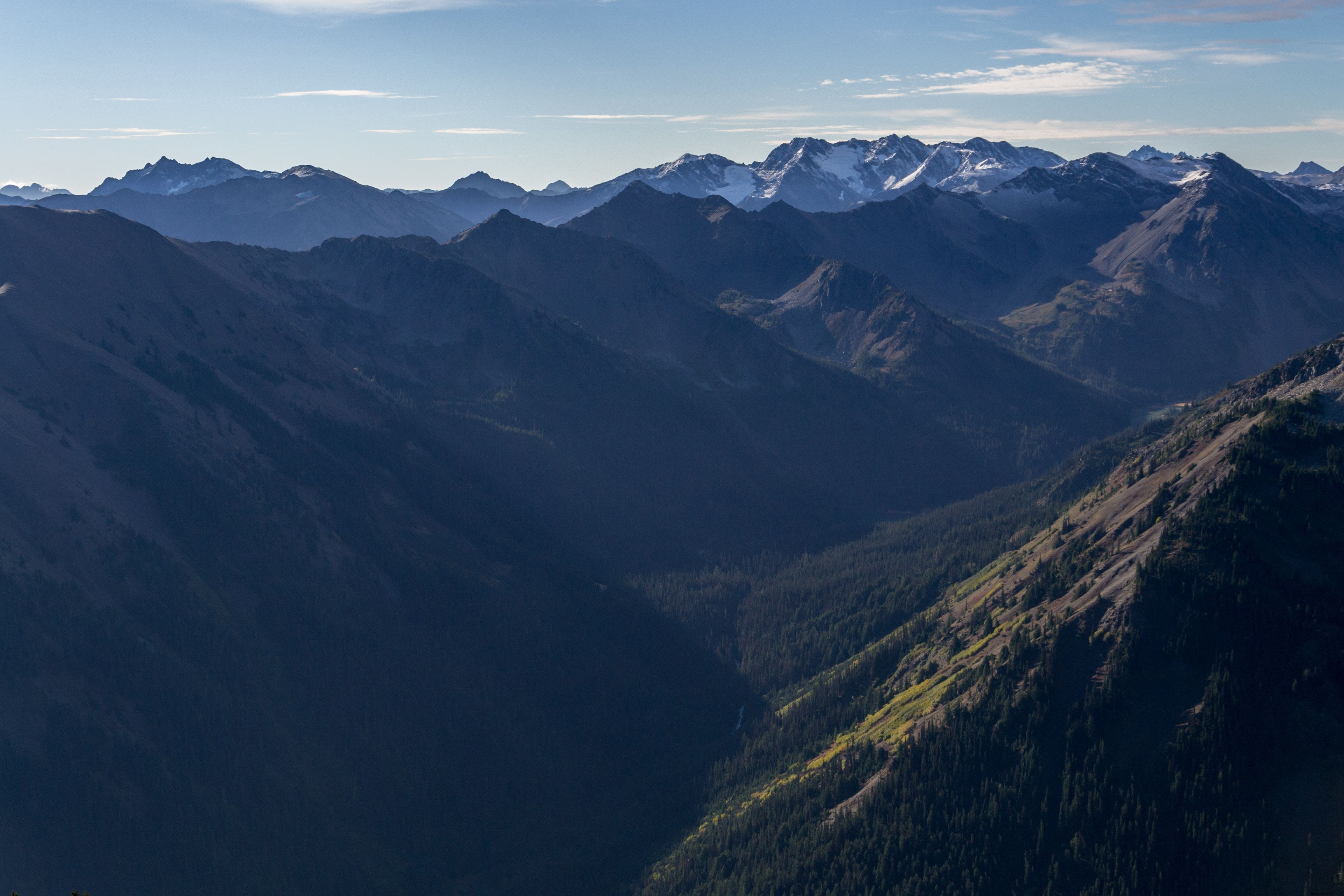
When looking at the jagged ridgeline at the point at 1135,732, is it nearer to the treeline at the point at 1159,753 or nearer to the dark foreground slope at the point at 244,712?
the treeline at the point at 1159,753

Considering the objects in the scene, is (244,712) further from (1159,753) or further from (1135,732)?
(1159,753)

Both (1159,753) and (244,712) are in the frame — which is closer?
(1159,753)

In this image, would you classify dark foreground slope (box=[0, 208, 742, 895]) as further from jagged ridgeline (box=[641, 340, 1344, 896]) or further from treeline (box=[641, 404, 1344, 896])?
treeline (box=[641, 404, 1344, 896])

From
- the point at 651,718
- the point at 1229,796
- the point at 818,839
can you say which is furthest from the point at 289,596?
the point at 1229,796

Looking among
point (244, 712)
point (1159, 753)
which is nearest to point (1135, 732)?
point (1159, 753)

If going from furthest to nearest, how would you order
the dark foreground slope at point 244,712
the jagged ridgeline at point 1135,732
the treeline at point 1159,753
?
the dark foreground slope at point 244,712 → the jagged ridgeline at point 1135,732 → the treeline at point 1159,753

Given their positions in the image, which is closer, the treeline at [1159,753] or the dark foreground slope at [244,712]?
the treeline at [1159,753]

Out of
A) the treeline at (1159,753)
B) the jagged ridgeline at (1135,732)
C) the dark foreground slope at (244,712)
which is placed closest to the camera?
the treeline at (1159,753)

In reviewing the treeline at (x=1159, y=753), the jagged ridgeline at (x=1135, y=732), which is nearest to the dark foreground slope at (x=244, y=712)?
the jagged ridgeline at (x=1135, y=732)

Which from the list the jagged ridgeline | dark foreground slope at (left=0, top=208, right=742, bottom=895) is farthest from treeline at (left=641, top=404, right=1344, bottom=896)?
dark foreground slope at (left=0, top=208, right=742, bottom=895)

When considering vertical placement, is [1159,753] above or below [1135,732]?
below
